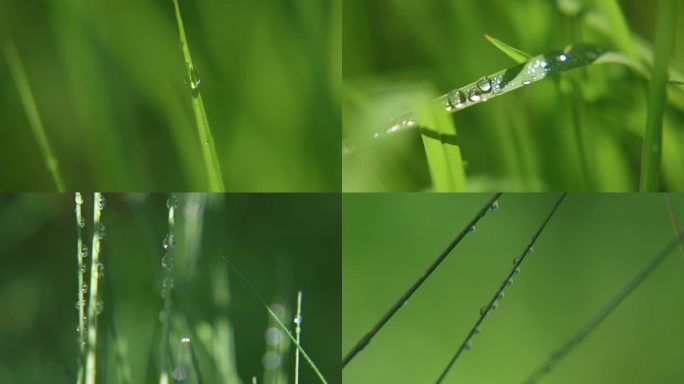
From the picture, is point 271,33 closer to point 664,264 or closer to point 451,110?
point 451,110

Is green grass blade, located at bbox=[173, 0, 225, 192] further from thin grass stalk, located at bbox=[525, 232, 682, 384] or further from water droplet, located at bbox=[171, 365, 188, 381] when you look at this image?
thin grass stalk, located at bbox=[525, 232, 682, 384]

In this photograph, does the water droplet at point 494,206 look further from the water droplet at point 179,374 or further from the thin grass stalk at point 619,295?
the water droplet at point 179,374

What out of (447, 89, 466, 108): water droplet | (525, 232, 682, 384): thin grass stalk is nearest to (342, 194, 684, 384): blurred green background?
(525, 232, 682, 384): thin grass stalk

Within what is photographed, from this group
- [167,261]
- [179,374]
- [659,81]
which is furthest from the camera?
[167,261]

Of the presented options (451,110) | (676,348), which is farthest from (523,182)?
(676,348)

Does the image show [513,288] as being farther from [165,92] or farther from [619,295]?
[165,92]

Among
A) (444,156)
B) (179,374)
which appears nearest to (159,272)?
(179,374)
